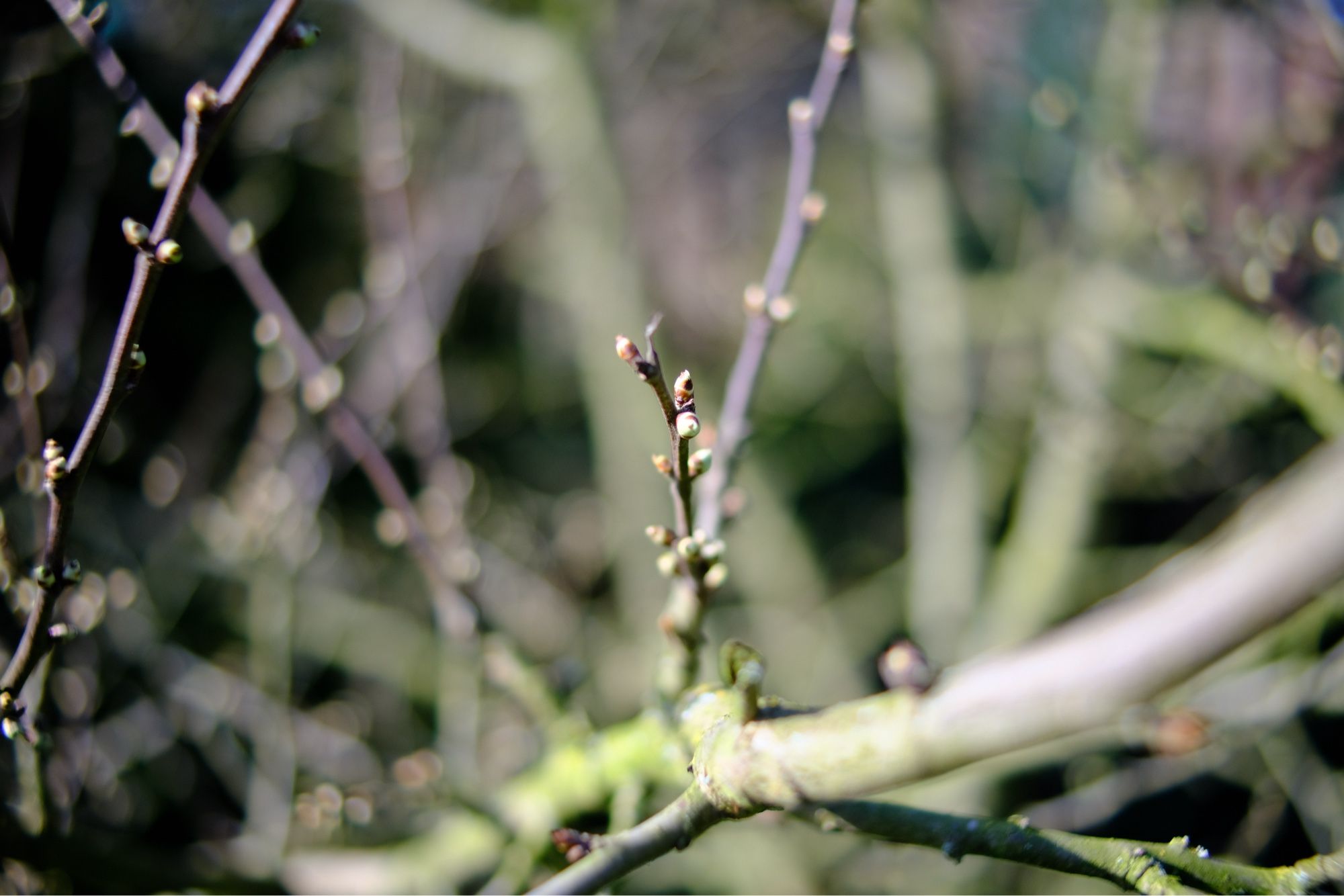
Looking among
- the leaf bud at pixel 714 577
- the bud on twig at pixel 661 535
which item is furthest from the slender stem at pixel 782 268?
the bud on twig at pixel 661 535

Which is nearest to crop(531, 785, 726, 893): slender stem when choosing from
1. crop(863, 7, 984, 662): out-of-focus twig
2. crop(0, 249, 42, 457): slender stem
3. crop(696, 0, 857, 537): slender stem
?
crop(696, 0, 857, 537): slender stem

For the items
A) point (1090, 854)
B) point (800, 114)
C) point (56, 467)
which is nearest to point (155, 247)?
point (56, 467)

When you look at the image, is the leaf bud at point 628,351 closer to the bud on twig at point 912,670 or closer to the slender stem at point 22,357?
the bud on twig at point 912,670

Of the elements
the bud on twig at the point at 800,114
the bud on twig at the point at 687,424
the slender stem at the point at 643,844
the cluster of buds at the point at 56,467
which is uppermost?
the bud on twig at the point at 800,114

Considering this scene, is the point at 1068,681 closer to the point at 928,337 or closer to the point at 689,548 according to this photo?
the point at 689,548

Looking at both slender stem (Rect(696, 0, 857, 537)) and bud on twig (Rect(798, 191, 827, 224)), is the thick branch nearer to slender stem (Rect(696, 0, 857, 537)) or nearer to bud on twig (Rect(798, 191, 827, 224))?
slender stem (Rect(696, 0, 857, 537))
